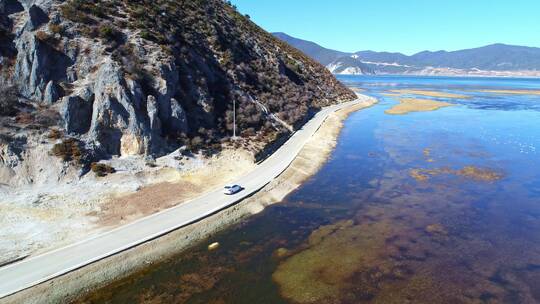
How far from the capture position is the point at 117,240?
95.3ft

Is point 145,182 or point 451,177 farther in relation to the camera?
point 451,177

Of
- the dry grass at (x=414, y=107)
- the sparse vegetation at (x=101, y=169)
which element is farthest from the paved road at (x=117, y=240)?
the dry grass at (x=414, y=107)

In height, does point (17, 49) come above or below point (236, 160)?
above

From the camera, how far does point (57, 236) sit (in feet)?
96.9

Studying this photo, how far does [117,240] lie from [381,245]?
2076cm

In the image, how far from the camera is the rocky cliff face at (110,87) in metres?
41.9

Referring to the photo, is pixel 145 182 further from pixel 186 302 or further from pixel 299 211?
pixel 186 302

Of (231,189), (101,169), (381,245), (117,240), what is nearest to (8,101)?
(101,169)

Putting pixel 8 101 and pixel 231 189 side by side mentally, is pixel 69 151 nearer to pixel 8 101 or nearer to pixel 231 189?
pixel 8 101

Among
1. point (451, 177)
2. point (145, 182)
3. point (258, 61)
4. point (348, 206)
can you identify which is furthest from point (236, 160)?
point (258, 61)

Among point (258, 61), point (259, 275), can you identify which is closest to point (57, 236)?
point (259, 275)

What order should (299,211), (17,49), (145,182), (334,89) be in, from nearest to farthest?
1. (299,211)
2. (145,182)
3. (17,49)
4. (334,89)

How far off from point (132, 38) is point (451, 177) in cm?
4694

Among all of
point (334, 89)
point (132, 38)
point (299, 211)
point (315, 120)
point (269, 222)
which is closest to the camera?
point (269, 222)
